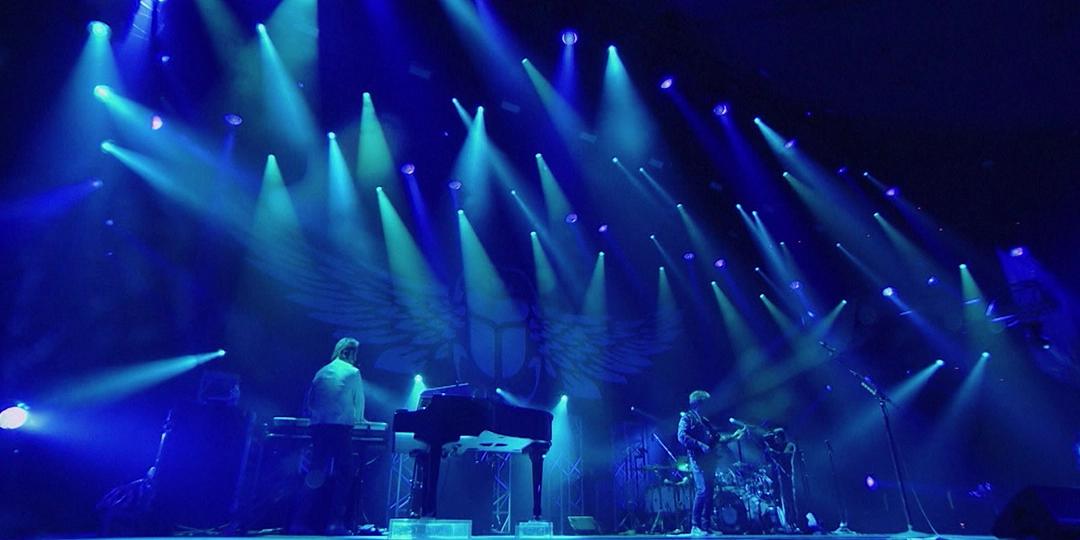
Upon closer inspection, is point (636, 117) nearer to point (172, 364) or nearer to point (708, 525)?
point (708, 525)

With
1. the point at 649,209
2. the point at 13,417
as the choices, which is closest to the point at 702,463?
the point at 649,209

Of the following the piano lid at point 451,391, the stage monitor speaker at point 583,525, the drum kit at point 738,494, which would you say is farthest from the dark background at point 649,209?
the piano lid at point 451,391

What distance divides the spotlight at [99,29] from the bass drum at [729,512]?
31.5 feet

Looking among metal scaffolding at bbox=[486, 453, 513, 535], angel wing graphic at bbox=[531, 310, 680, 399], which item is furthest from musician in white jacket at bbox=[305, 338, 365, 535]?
angel wing graphic at bbox=[531, 310, 680, 399]

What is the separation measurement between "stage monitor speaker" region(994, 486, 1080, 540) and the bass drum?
16.8 feet

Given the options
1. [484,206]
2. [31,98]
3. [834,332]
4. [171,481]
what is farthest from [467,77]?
[834,332]

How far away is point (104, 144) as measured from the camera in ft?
22.6

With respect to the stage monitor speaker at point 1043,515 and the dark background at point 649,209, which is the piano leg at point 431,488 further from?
the dark background at point 649,209

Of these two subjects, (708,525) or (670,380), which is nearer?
(708,525)

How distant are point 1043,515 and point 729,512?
5.55 m

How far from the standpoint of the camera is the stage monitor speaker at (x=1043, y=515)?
2.99 m

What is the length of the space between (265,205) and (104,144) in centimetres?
190

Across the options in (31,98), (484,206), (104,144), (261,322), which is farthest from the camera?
(484,206)

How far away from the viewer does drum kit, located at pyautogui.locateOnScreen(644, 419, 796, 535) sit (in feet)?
26.8
